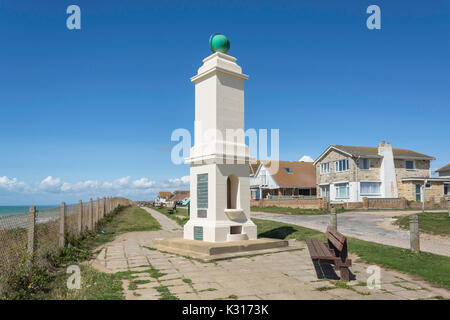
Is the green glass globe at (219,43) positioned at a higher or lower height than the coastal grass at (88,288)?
higher

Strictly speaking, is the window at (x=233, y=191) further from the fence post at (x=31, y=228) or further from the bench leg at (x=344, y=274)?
the fence post at (x=31, y=228)

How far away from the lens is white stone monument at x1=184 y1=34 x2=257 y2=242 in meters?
10.3

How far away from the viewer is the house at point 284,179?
40.3 m

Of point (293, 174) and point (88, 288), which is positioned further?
point (293, 174)

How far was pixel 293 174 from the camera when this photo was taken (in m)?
42.3

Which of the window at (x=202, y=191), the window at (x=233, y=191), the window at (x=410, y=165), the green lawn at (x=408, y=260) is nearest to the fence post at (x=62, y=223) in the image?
the window at (x=202, y=191)

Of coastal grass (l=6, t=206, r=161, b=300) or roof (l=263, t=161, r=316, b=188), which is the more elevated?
roof (l=263, t=161, r=316, b=188)

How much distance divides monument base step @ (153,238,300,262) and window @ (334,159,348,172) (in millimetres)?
24756

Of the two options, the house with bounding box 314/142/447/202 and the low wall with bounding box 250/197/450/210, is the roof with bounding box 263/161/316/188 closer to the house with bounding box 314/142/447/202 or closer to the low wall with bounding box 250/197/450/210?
the house with bounding box 314/142/447/202

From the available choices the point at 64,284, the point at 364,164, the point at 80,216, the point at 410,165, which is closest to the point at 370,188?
the point at 364,164

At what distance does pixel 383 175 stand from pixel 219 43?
26920mm

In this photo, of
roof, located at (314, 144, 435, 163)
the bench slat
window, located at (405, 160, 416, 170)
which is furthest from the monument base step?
window, located at (405, 160, 416, 170)

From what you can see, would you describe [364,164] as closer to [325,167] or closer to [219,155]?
[325,167]
